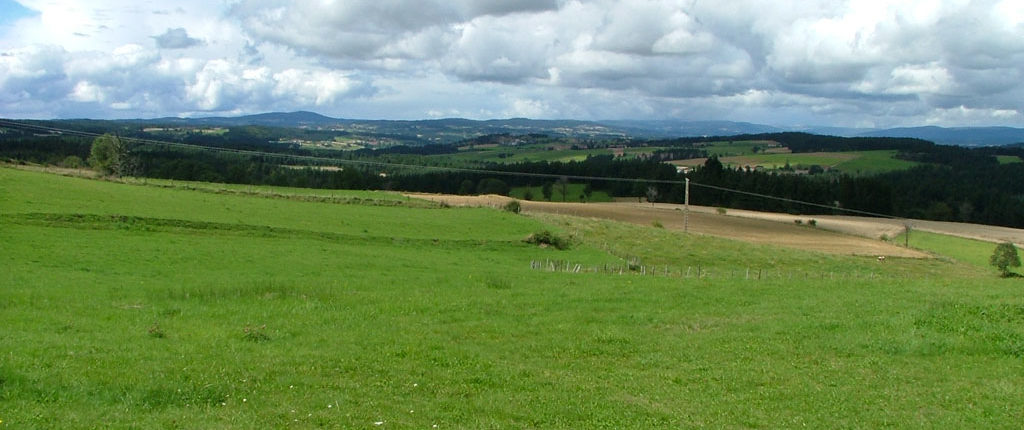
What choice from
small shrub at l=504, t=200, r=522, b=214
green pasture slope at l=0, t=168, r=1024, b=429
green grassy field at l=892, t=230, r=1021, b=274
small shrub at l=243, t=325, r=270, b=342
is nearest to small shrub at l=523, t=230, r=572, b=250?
green pasture slope at l=0, t=168, r=1024, b=429

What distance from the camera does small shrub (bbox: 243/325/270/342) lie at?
15.5 metres

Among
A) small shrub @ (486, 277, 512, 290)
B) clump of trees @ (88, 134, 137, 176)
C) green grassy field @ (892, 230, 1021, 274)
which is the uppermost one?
clump of trees @ (88, 134, 137, 176)

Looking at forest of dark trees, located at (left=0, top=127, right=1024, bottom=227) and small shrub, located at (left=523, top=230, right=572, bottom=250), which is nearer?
small shrub, located at (left=523, top=230, right=572, bottom=250)

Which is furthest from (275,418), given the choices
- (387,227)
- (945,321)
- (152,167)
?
(152,167)

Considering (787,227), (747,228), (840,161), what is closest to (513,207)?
(747,228)

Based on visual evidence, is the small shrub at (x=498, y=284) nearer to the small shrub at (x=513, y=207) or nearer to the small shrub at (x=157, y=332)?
the small shrub at (x=157, y=332)

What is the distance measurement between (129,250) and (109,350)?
20866 millimetres

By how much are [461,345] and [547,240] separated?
35.1 metres

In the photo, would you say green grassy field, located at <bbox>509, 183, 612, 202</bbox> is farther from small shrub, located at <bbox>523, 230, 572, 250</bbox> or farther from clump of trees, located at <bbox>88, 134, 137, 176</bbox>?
small shrub, located at <bbox>523, 230, 572, 250</bbox>

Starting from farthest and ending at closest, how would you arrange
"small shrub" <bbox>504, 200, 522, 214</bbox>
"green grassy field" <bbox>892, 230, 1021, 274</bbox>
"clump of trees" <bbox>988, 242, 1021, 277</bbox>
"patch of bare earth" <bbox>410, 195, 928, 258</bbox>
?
"small shrub" <bbox>504, 200, 522, 214</bbox>
"green grassy field" <bbox>892, 230, 1021, 274</bbox>
"patch of bare earth" <bbox>410, 195, 928, 258</bbox>
"clump of trees" <bbox>988, 242, 1021, 277</bbox>

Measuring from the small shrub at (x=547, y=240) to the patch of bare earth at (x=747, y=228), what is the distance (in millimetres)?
21122

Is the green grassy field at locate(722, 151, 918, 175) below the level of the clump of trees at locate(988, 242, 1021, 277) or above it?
above

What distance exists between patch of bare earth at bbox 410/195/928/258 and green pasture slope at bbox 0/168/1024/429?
36.5 m

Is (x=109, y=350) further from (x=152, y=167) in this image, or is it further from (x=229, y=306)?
(x=152, y=167)
